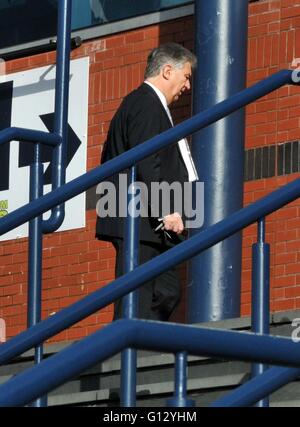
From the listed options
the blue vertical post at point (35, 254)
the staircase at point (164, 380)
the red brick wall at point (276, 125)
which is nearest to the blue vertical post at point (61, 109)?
the blue vertical post at point (35, 254)

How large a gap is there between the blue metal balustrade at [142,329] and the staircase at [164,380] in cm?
58

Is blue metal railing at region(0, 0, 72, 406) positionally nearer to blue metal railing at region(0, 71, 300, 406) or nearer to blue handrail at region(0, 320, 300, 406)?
blue metal railing at region(0, 71, 300, 406)

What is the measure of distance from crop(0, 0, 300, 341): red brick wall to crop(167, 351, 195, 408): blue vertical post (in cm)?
472

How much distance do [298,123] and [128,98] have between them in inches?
82.5

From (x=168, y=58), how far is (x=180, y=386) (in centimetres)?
338

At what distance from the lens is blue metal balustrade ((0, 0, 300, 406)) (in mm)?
3842

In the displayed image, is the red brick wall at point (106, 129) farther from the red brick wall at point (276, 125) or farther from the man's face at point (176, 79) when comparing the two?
the man's face at point (176, 79)

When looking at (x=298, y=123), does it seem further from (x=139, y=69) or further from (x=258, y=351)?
(x=258, y=351)

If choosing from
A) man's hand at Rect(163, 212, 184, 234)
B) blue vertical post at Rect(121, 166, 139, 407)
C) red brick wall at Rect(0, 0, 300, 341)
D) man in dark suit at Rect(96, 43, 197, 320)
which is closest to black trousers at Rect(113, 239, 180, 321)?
man in dark suit at Rect(96, 43, 197, 320)

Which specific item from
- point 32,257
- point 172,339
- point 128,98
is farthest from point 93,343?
point 128,98

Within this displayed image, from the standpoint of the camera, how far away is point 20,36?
10750 mm

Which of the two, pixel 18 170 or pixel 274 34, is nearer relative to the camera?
pixel 274 34
